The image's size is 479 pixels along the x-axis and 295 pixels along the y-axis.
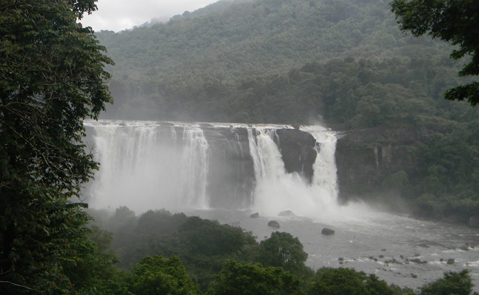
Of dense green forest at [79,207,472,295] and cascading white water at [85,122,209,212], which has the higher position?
cascading white water at [85,122,209,212]

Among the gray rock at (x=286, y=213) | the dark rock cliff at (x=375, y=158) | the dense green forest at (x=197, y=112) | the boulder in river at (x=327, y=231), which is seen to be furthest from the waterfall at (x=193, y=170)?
the dense green forest at (x=197, y=112)

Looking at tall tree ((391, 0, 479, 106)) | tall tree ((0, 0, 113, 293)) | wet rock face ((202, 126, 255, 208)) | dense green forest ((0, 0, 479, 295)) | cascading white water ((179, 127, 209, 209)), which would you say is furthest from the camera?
wet rock face ((202, 126, 255, 208))

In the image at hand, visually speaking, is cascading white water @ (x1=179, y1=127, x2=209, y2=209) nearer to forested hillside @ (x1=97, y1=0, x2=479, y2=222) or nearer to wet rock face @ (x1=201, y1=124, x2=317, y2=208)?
wet rock face @ (x1=201, y1=124, x2=317, y2=208)

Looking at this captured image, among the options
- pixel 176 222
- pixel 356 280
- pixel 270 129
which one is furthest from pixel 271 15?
pixel 356 280

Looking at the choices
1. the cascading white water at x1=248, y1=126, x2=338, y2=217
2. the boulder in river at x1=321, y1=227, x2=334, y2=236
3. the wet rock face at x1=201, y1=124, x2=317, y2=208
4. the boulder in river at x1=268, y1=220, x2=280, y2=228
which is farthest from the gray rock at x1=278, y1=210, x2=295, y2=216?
the boulder in river at x1=321, y1=227, x2=334, y2=236

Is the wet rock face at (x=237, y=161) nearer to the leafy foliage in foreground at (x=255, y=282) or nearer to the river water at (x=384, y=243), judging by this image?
the river water at (x=384, y=243)

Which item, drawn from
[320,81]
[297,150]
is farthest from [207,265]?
[320,81]
